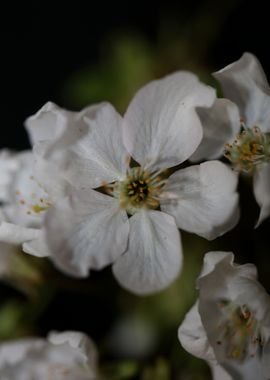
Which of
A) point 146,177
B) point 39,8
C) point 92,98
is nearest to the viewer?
point 146,177

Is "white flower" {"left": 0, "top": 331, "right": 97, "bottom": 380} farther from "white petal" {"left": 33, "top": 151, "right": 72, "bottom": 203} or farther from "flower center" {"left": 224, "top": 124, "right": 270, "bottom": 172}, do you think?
"flower center" {"left": 224, "top": 124, "right": 270, "bottom": 172}

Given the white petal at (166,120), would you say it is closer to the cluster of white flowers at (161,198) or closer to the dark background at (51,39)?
the cluster of white flowers at (161,198)

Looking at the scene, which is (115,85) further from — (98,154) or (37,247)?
(37,247)

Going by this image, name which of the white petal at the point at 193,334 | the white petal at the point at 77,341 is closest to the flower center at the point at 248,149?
the white petal at the point at 193,334

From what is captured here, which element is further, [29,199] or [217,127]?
[29,199]

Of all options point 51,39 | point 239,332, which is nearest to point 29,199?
point 239,332

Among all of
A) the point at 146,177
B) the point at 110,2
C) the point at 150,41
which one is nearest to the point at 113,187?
the point at 146,177

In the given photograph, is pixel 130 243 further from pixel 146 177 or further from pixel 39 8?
pixel 39 8
